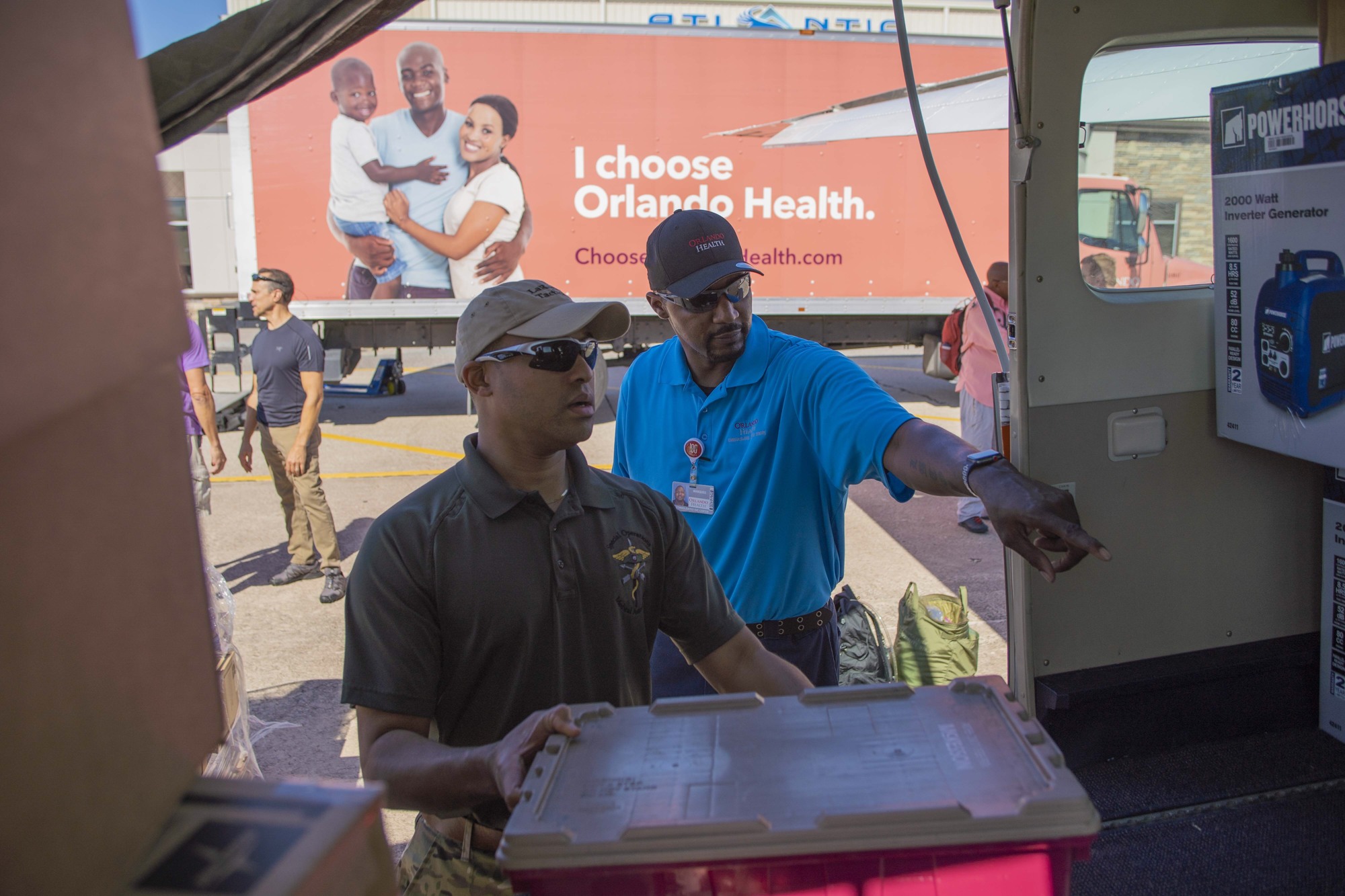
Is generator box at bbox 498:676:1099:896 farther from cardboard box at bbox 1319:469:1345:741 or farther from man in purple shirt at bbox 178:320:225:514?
man in purple shirt at bbox 178:320:225:514

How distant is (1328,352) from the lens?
8.09ft

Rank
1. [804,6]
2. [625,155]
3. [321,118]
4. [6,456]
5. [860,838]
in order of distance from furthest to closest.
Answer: [804,6]
[625,155]
[321,118]
[860,838]
[6,456]

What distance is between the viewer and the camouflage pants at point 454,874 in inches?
75.7

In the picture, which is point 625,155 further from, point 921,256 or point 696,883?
point 696,883

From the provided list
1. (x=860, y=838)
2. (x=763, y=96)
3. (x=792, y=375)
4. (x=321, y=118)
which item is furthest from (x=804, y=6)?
(x=860, y=838)

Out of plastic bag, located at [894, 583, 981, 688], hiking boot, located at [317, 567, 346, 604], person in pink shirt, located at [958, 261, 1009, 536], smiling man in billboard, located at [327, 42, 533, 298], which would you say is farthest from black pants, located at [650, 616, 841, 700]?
smiling man in billboard, located at [327, 42, 533, 298]

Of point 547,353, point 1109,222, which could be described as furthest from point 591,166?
point 547,353

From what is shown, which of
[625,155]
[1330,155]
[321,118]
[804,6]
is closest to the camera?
[1330,155]

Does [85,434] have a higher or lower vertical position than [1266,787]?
higher

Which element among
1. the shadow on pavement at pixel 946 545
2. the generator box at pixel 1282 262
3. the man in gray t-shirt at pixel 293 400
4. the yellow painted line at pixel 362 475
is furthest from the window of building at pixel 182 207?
the generator box at pixel 1282 262

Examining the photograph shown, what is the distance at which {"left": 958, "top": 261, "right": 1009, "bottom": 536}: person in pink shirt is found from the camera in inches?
276

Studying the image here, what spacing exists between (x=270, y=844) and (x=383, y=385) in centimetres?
1424

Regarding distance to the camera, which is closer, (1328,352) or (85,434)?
(85,434)

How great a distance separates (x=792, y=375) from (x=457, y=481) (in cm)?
115
